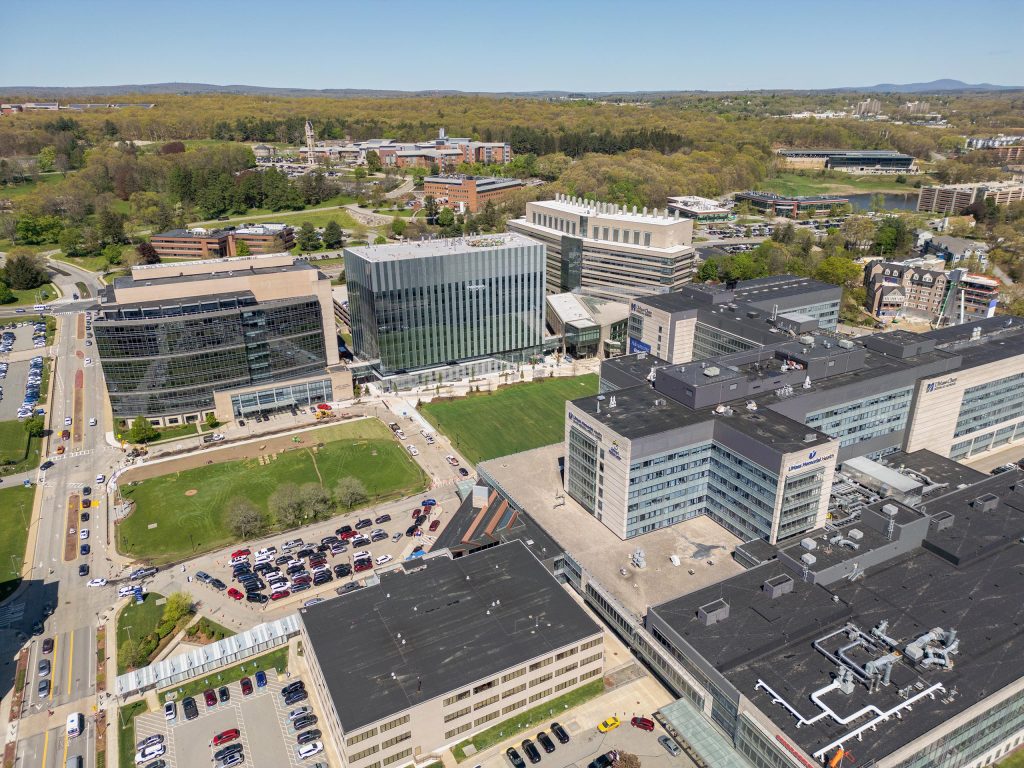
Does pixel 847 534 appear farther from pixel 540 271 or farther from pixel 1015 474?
pixel 540 271

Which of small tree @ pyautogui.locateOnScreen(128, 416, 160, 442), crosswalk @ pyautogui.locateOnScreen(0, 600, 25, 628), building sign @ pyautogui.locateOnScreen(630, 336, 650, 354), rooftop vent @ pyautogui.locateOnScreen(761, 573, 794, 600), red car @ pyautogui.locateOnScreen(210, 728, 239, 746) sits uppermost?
building sign @ pyautogui.locateOnScreen(630, 336, 650, 354)

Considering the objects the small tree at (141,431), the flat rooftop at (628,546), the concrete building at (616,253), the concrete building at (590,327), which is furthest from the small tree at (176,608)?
the concrete building at (616,253)

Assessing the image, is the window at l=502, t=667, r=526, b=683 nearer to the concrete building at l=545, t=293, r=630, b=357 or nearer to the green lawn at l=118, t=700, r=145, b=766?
the green lawn at l=118, t=700, r=145, b=766

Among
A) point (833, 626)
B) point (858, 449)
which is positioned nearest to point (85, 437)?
point (833, 626)

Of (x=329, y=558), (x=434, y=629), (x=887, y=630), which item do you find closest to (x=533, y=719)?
(x=434, y=629)

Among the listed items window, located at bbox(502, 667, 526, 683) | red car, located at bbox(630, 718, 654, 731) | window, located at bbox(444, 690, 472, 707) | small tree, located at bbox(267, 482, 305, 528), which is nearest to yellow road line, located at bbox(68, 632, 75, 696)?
small tree, located at bbox(267, 482, 305, 528)

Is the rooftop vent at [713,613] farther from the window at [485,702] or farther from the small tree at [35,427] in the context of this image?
the small tree at [35,427]
